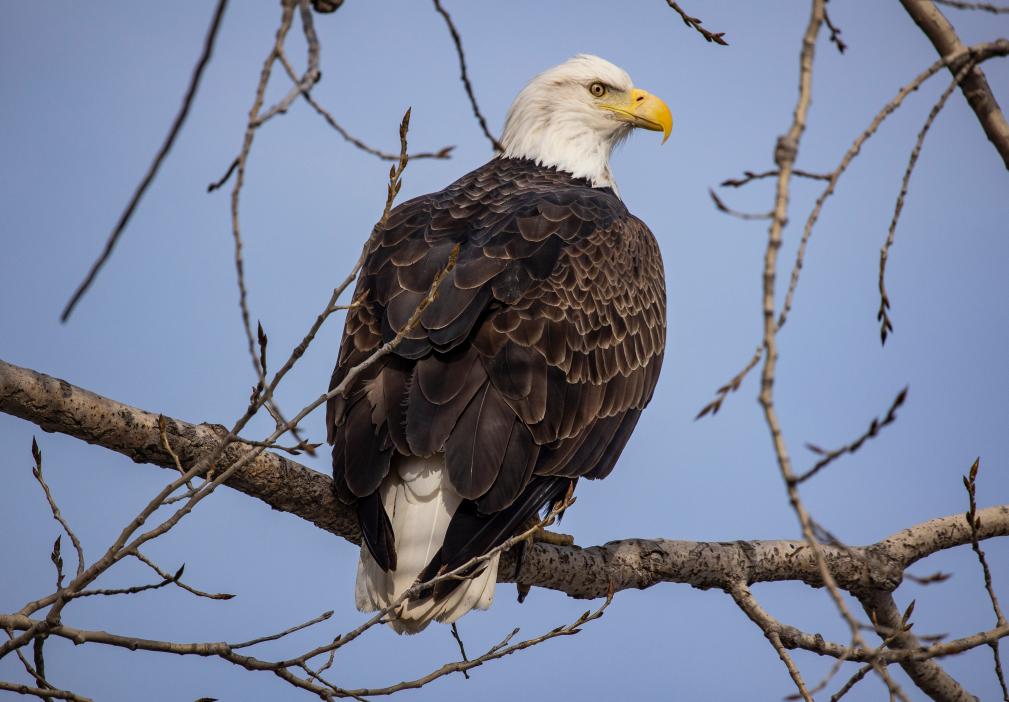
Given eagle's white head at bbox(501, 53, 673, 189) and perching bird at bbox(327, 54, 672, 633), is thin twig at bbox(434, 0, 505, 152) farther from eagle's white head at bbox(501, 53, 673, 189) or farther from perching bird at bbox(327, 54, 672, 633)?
eagle's white head at bbox(501, 53, 673, 189)

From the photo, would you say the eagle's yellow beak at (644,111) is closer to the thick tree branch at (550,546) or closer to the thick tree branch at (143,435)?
the thick tree branch at (550,546)

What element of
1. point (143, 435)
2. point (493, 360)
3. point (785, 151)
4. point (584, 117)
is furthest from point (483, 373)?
point (584, 117)

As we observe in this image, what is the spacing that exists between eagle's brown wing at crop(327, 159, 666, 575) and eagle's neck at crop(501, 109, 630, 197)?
0.88 m

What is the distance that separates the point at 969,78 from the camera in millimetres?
3156

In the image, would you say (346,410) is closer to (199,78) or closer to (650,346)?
(650,346)

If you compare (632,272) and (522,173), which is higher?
(522,173)

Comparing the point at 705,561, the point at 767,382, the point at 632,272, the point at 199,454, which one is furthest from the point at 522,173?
the point at 767,382

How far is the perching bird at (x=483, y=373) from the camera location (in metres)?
4.01

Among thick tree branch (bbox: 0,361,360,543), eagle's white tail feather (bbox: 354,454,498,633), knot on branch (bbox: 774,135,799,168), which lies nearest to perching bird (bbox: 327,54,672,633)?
eagle's white tail feather (bbox: 354,454,498,633)

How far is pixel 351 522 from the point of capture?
4.18m

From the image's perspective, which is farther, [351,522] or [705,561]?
[705,561]

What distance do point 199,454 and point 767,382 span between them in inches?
89.8

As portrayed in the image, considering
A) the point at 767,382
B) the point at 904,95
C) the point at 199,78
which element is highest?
the point at 904,95

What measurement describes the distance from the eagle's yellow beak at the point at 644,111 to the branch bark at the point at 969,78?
3.03 meters
